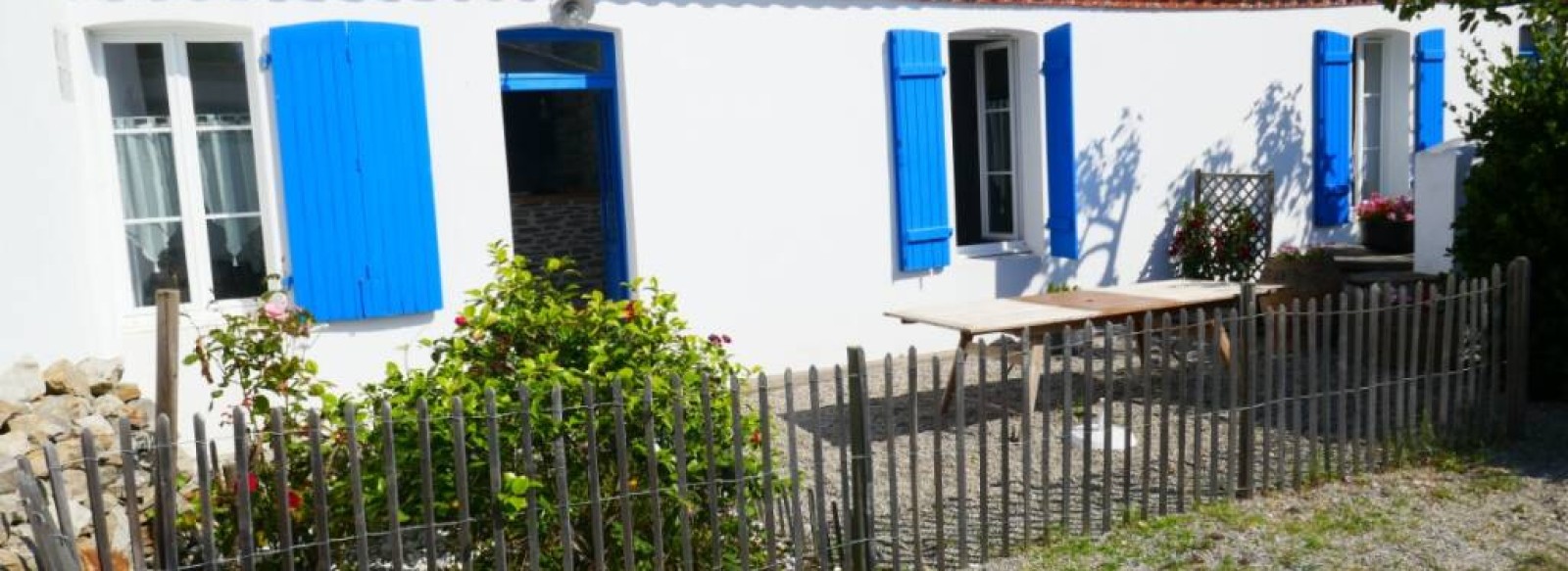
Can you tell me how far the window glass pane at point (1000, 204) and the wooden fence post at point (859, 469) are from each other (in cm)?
575

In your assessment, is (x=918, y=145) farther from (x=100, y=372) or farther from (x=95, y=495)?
(x=95, y=495)

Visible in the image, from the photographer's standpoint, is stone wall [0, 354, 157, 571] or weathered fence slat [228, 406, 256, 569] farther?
stone wall [0, 354, 157, 571]

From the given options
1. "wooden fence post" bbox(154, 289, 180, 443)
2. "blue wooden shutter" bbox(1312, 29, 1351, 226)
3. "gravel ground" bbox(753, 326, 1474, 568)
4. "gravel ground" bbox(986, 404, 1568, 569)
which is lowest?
"gravel ground" bbox(986, 404, 1568, 569)

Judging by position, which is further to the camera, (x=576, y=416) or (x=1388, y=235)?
(x=1388, y=235)

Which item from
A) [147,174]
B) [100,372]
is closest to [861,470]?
[100,372]

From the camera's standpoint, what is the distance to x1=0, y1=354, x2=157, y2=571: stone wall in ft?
14.7

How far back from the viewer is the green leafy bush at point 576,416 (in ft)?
13.3

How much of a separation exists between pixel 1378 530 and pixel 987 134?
208 inches

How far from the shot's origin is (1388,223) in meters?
11.0

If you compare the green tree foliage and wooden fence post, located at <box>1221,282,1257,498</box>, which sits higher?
the green tree foliage

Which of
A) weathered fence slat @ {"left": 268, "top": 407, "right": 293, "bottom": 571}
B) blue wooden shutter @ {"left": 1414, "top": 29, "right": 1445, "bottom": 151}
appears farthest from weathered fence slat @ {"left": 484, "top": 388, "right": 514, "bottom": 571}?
blue wooden shutter @ {"left": 1414, "top": 29, "right": 1445, "bottom": 151}

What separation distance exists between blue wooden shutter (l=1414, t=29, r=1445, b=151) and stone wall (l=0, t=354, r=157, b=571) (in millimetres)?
10077

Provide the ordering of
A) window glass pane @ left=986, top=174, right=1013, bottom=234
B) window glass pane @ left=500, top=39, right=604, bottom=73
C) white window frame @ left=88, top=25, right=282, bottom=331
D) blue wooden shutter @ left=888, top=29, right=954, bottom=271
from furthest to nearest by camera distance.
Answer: window glass pane @ left=986, top=174, right=1013, bottom=234 → blue wooden shutter @ left=888, top=29, right=954, bottom=271 → window glass pane @ left=500, top=39, right=604, bottom=73 → white window frame @ left=88, top=25, right=282, bottom=331

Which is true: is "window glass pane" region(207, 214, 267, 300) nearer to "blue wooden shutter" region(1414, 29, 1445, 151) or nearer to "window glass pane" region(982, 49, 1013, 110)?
"window glass pane" region(982, 49, 1013, 110)
